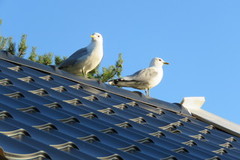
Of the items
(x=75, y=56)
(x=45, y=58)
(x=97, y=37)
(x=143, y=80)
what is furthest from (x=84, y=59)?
(x=45, y=58)

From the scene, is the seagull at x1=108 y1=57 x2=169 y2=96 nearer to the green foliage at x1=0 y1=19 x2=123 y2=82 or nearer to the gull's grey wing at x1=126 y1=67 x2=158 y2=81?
the gull's grey wing at x1=126 y1=67 x2=158 y2=81

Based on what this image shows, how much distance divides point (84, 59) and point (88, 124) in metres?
2.90

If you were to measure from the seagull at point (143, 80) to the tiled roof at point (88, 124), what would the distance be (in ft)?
4.24

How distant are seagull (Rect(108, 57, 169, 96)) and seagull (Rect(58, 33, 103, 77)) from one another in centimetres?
29

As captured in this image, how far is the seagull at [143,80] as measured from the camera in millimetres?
6734

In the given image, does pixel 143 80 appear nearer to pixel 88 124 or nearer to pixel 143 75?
pixel 143 75

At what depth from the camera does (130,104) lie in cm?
503

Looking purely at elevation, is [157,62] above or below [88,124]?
above

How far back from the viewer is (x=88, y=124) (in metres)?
3.65

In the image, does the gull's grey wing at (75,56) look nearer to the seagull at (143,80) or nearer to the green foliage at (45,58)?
the seagull at (143,80)

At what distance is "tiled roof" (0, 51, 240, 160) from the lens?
2.92 m

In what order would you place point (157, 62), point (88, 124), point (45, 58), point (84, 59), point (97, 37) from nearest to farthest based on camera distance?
1. point (88, 124)
2. point (84, 59)
3. point (97, 37)
4. point (157, 62)
5. point (45, 58)

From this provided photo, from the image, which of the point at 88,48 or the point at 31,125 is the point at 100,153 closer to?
the point at 31,125

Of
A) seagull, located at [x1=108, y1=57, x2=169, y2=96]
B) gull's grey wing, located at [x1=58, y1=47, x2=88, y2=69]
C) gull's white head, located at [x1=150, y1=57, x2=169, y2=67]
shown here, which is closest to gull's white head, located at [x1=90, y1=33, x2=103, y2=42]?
gull's grey wing, located at [x1=58, y1=47, x2=88, y2=69]
